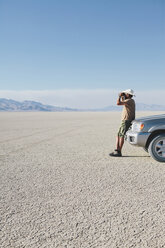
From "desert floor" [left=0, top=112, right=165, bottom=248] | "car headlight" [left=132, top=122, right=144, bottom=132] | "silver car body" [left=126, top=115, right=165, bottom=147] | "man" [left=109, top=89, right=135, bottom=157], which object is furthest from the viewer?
"man" [left=109, top=89, right=135, bottom=157]

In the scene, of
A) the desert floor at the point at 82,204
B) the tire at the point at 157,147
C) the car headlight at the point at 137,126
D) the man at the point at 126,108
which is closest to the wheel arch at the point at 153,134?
the tire at the point at 157,147

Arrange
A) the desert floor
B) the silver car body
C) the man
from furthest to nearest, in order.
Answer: the man → the silver car body → the desert floor

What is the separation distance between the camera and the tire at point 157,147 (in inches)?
203

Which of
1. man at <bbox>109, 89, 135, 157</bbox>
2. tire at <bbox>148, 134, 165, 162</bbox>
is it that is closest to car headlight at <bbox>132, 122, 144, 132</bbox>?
man at <bbox>109, 89, 135, 157</bbox>

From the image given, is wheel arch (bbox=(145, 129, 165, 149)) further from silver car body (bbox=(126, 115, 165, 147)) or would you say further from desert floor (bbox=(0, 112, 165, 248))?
desert floor (bbox=(0, 112, 165, 248))

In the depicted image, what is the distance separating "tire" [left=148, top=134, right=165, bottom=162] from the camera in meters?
5.16

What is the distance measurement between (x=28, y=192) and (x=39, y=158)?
2.43 meters

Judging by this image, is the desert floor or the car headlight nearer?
the desert floor

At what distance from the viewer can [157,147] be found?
5227mm

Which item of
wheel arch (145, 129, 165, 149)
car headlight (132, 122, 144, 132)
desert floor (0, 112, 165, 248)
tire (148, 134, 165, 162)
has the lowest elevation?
desert floor (0, 112, 165, 248)

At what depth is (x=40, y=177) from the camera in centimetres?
419

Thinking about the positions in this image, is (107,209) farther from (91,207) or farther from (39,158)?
(39,158)

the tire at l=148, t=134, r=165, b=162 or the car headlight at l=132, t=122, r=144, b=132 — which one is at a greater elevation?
the car headlight at l=132, t=122, r=144, b=132

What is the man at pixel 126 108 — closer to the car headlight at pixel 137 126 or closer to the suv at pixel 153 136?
the car headlight at pixel 137 126
